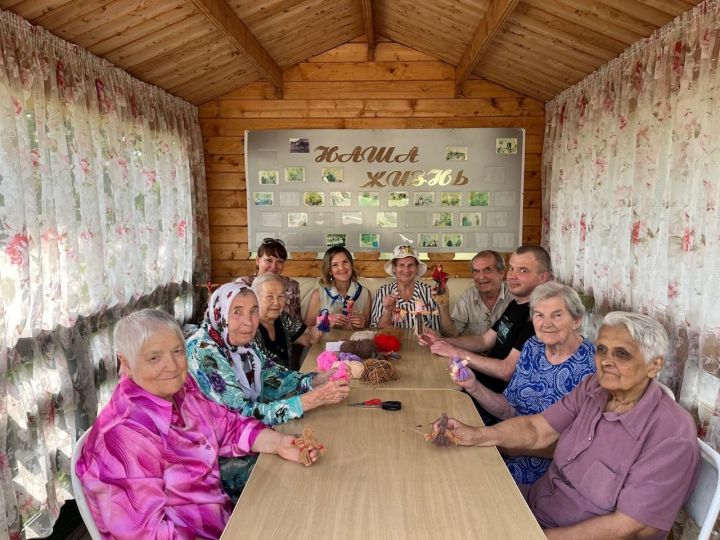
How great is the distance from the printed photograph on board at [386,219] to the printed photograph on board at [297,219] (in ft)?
2.26

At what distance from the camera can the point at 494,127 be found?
15.7ft

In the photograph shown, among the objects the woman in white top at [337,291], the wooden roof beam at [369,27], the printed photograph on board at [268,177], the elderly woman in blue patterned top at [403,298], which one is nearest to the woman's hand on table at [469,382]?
the elderly woman in blue patterned top at [403,298]

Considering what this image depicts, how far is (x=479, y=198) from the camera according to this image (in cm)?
488

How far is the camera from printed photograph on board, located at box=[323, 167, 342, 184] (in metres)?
4.89

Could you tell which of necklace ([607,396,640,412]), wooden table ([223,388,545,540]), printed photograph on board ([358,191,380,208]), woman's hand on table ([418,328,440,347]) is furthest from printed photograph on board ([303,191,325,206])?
necklace ([607,396,640,412])

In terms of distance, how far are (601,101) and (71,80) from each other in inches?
128

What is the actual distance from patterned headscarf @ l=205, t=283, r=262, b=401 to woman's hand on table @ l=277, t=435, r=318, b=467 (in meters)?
0.45

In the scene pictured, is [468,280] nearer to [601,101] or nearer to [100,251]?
[601,101]

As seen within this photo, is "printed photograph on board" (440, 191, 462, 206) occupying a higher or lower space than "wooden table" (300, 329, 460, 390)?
higher

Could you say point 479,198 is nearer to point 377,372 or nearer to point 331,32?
point 331,32

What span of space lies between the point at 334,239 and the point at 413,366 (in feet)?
8.36

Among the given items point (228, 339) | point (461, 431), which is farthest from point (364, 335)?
point (461, 431)

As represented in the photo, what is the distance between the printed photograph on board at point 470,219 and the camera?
4.89m

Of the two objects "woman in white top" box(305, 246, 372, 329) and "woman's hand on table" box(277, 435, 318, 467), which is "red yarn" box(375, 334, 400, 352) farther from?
"woman's hand on table" box(277, 435, 318, 467)
